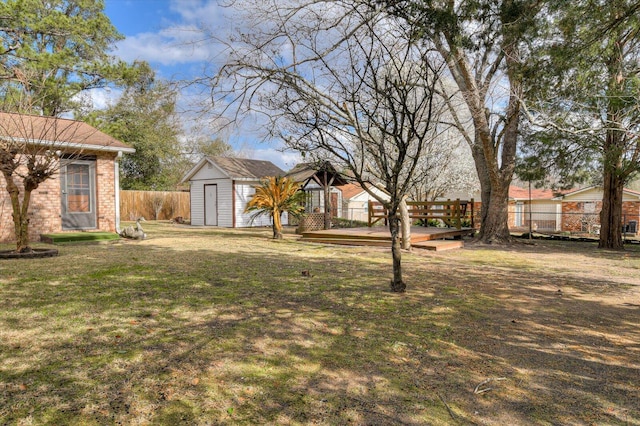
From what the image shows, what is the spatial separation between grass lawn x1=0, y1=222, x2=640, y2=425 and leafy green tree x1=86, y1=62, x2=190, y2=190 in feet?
74.5

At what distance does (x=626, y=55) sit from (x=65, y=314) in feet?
37.4

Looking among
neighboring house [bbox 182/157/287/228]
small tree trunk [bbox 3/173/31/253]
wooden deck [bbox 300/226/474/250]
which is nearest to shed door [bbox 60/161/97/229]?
small tree trunk [bbox 3/173/31/253]

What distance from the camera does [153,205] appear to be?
26.3m

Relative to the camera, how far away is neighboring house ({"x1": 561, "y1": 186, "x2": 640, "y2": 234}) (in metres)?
24.5

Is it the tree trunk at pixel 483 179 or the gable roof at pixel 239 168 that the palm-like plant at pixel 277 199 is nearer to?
the tree trunk at pixel 483 179

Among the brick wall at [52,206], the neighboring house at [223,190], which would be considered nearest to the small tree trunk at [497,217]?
the neighboring house at [223,190]

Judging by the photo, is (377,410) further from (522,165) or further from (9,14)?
(9,14)

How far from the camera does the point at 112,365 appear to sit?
2.98 meters

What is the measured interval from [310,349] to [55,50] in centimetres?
2044

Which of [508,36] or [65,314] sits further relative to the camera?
[508,36]

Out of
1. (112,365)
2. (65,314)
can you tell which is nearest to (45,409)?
(112,365)

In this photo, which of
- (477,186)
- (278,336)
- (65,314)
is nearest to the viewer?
(278,336)

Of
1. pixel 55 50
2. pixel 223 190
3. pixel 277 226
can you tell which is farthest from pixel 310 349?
pixel 55 50

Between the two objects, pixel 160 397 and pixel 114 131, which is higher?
pixel 114 131
